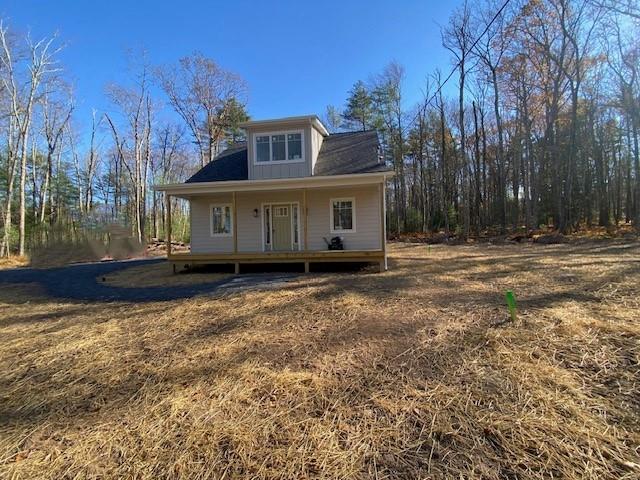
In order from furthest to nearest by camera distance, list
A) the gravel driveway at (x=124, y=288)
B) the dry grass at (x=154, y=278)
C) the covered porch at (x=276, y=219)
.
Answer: the covered porch at (x=276, y=219)
the dry grass at (x=154, y=278)
the gravel driveway at (x=124, y=288)

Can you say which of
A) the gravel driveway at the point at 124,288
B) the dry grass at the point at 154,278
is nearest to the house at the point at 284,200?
the dry grass at the point at 154,278

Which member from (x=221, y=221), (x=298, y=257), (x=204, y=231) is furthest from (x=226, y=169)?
(x=298, y=257)

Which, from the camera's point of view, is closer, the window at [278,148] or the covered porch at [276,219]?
the covered porch at [276,219]

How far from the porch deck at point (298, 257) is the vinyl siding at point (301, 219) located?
5.16ft

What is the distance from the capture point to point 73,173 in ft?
101

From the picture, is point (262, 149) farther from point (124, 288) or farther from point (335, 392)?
point (335, 392)

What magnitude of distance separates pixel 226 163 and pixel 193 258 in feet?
16.1

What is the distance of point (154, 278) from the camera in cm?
973

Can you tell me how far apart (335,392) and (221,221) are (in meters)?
10.7

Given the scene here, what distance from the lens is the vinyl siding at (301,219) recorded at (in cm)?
1155

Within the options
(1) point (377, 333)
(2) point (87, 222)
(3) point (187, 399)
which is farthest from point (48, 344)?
(2) point (87, 222)

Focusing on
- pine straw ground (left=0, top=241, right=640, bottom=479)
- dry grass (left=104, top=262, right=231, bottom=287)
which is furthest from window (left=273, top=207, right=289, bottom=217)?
pine straw ground (left=0, top=241, right=640, bottom=479)

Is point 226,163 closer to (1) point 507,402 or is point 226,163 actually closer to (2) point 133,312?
(2) point 133,312

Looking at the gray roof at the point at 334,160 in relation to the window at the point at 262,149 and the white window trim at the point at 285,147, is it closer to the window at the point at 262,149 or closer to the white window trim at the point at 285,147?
the white window trim at the point at 285,147
